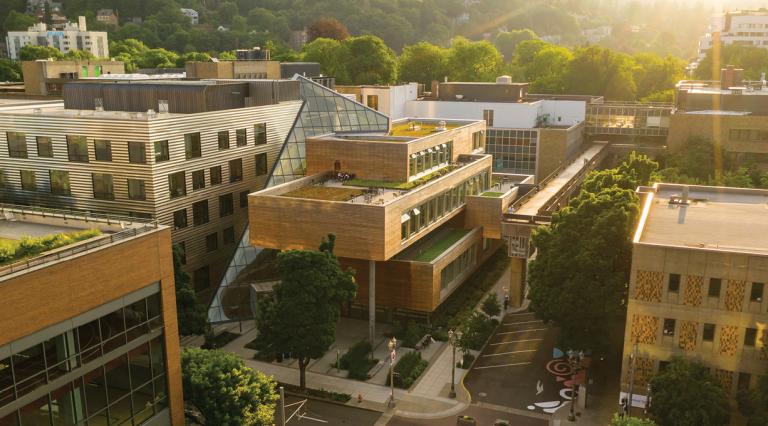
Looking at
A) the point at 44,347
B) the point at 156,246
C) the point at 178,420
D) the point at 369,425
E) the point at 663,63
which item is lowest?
the point at 369,425

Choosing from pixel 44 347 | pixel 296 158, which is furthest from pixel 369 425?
pixel 296 158

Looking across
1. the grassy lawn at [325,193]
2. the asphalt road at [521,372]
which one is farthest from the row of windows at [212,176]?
the asphalt road at [521,372]

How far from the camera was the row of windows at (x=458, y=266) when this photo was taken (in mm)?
48375

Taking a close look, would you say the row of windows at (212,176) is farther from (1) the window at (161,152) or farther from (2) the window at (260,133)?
(1) the window at (161,152)

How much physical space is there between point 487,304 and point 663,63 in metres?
96.8

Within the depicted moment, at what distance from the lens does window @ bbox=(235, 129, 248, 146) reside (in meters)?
52.0

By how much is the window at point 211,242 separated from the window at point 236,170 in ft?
15.0

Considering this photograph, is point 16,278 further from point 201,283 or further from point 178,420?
point 201,283

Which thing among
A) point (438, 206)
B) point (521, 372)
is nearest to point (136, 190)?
point (438, 206)

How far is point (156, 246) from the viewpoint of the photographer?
86.6 feet

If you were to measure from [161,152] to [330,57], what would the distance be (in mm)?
82037

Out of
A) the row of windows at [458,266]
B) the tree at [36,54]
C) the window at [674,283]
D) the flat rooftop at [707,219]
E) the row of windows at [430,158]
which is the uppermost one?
the tree at [36,54]

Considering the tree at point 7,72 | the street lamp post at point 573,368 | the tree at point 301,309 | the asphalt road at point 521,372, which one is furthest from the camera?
the tree at point 7,72

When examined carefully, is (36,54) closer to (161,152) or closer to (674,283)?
(161,152)
